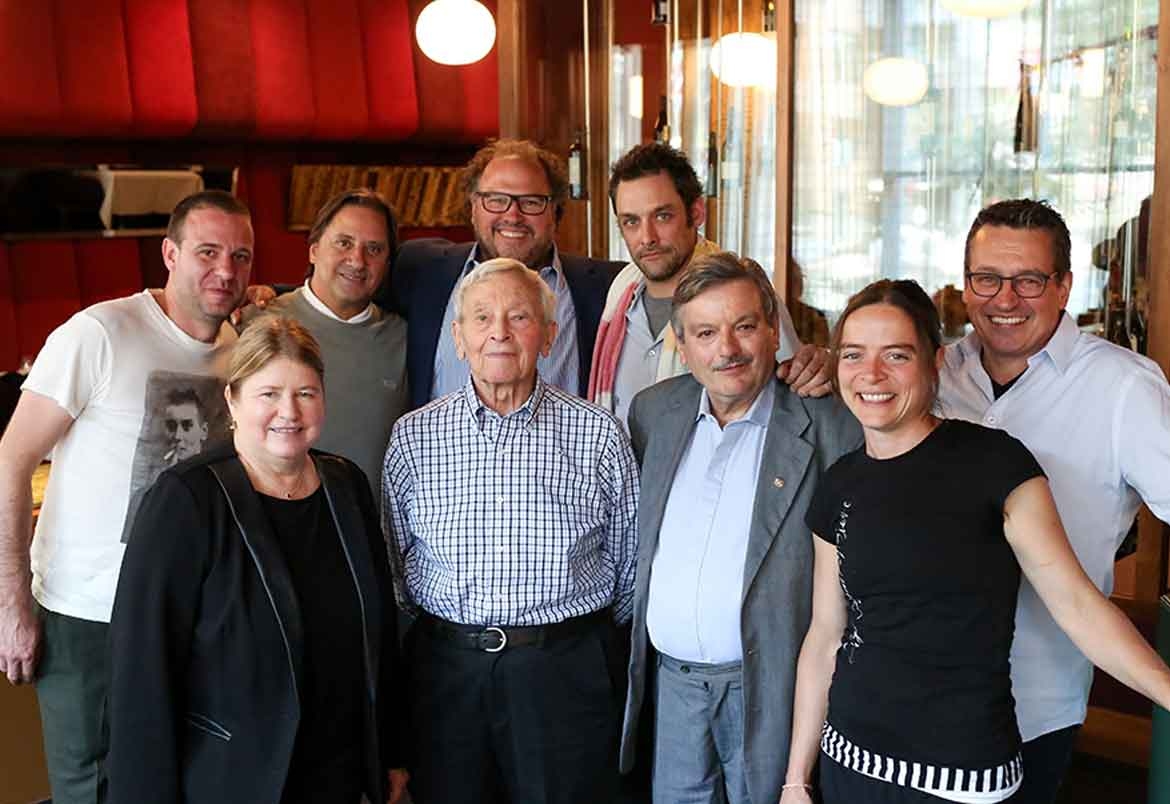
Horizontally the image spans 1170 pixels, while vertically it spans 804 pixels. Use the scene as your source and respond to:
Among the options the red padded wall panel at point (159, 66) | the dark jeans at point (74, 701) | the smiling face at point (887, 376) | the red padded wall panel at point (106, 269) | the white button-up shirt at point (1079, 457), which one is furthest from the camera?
the red padded wall panel at point (106, 269)

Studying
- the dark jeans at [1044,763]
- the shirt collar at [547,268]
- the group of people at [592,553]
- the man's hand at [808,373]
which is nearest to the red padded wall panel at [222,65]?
the shirt collar at [547,268]

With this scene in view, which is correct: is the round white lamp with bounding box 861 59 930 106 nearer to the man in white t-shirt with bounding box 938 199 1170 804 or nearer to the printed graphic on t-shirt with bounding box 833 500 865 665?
the man in white t-shirt with bounding box 938 199 1170 804

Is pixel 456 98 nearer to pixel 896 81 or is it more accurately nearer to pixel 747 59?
pixel 747 59

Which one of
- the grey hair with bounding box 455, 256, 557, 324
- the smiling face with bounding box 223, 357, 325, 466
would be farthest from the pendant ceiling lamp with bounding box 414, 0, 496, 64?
the smiling face with bounding box 223, 357, 325, 466

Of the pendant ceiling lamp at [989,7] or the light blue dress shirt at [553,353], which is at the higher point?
the pendant ceiling lamp at [989,7]

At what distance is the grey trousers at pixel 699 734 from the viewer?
234 cm

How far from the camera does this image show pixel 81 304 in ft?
20.7

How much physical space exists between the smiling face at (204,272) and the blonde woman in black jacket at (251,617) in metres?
0.51

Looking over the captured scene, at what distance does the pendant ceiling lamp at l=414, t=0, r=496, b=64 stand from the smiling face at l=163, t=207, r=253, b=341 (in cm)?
381

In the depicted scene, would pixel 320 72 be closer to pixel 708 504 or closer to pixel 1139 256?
pixel 1139 256

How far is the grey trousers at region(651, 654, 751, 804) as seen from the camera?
2344mm

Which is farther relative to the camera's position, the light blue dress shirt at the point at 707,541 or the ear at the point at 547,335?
the ear at the point at 547,335

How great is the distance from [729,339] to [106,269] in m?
5.01

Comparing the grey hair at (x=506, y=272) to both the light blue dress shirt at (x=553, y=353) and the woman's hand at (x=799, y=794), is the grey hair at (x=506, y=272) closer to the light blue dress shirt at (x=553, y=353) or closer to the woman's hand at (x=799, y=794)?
the light blue dress shirt at (x=553, y=353)
